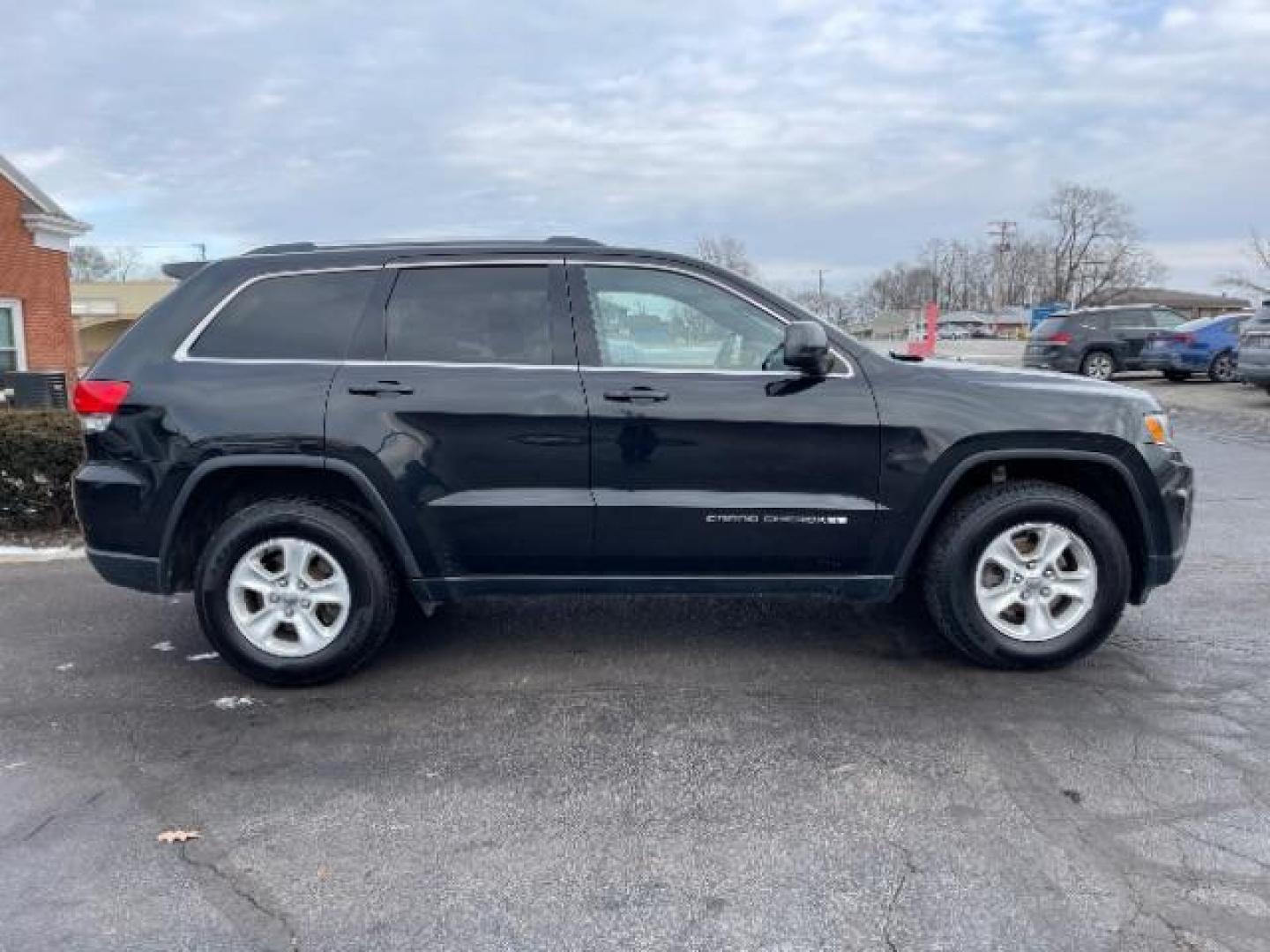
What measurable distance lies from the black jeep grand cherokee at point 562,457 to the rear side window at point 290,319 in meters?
0.01

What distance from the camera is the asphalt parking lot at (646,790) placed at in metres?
2.68

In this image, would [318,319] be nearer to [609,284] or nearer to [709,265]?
[609,284]

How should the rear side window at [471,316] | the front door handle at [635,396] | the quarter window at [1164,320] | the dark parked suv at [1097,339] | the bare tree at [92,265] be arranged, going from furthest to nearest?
the bare tree at [92,265] → the quarter window at [1164,320] → the dark parked suv at [1097,339] → the rear side window at [471,316] → the front door handle at [635,396]

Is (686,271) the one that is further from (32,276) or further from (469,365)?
(32,276)

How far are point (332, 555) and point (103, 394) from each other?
3.86 ft

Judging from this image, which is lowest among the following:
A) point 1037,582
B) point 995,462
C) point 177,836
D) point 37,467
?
point 177,836

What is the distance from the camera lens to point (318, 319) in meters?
4.32

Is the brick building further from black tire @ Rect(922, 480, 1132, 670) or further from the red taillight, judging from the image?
black tire @ Rect(922, 480, 1132, 670)

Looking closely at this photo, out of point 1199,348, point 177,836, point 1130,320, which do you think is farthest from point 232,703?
point 1130,320

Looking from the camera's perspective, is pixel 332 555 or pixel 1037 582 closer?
pixel 332 555

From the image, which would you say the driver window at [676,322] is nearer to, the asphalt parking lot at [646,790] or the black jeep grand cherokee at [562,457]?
the black jeep grand cherokee at [562,457]

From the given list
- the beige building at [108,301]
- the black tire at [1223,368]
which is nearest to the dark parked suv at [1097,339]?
the black tire at [1223,368]

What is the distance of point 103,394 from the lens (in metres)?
4.21

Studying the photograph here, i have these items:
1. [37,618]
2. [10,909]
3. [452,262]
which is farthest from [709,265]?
[37,618]
